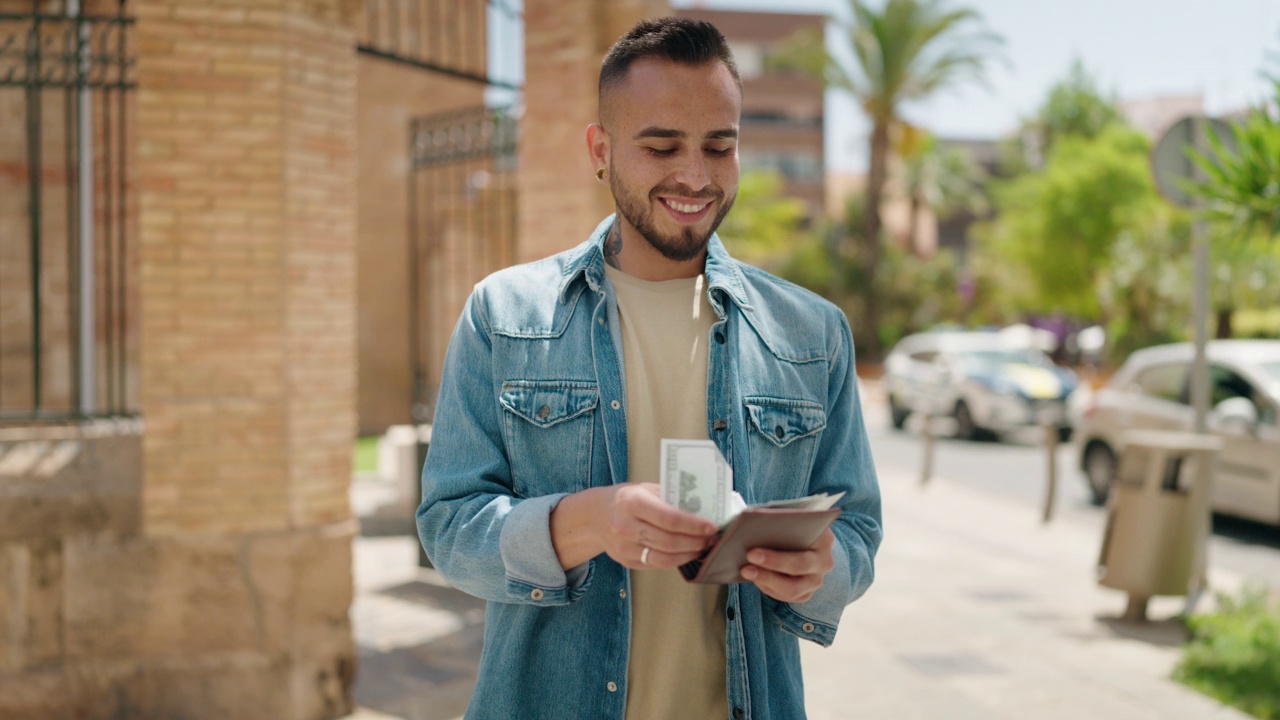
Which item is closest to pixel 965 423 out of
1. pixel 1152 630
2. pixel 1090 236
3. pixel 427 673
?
pixel 1152 630

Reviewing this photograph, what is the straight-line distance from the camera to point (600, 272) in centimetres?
207

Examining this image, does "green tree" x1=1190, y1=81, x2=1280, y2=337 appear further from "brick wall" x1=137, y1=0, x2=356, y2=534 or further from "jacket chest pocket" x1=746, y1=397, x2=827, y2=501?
"jacket chest pocket" x1=746, y1=397, x2=827, y2=501

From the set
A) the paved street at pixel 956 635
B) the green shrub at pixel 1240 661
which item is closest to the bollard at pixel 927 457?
the paved street at pixel 956 635

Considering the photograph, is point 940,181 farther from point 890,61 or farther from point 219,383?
point 219,383

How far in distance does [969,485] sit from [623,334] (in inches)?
529

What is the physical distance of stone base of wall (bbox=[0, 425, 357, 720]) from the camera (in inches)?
206

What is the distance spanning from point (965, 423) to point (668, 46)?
62.7 feet

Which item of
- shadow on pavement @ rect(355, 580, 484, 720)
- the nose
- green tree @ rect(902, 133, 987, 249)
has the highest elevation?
green tree @ rect(902, 133, 987, 249)

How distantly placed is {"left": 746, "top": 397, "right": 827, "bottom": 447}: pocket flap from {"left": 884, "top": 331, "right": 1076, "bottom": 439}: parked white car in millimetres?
17554

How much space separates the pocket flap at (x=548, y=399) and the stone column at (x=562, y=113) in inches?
216

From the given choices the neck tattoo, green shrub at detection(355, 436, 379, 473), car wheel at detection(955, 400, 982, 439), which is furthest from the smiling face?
car wheel at detection(955, 400, 982, 439)

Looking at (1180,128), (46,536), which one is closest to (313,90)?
(46,536)

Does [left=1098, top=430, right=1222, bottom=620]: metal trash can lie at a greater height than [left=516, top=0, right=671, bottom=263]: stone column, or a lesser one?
lesser

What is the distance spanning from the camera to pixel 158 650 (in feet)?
17.5
